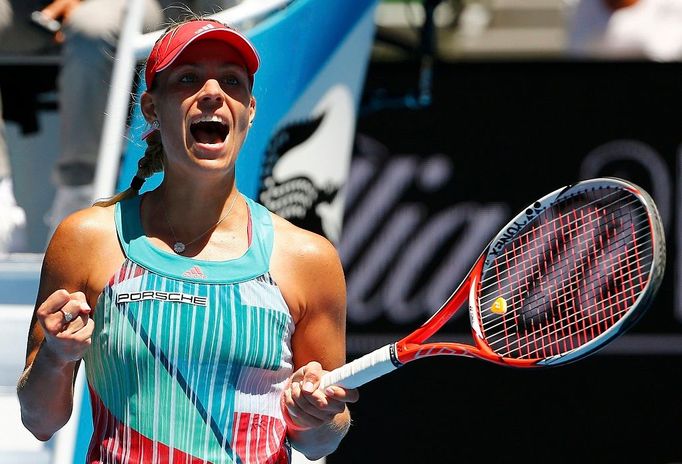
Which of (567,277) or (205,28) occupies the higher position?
(205,28)

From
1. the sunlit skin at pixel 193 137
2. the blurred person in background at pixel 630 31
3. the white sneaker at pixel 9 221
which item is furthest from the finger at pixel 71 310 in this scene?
the blurred person in background at pixel 630 31

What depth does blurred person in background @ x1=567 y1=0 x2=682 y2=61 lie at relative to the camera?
4.79m

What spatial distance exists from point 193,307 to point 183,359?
0.08 metres

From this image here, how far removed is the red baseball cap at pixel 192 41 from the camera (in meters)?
2.13

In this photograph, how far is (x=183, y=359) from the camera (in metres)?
2.07

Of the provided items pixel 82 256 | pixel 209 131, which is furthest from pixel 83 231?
pixel 209 131

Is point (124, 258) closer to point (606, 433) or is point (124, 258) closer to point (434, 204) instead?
point (434, 204)

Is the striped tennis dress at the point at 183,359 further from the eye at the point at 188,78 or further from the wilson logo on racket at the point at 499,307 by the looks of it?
the wilson logo on racket at the point at 499,307

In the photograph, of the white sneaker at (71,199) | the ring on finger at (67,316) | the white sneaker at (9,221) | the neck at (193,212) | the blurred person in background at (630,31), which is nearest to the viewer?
the ring on finger at (67,316)

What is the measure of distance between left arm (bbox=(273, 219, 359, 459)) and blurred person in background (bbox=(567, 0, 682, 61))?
2764mm

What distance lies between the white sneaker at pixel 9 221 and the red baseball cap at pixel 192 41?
2.00m

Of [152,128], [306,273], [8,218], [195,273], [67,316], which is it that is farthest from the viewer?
[8,218]

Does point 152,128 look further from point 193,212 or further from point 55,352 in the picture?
point 55,352

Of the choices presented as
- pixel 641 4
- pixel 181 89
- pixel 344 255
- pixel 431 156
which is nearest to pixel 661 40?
pixel 641 4
